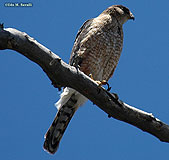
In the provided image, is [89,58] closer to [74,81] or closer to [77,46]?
[77,46]

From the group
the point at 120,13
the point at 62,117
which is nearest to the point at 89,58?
the point at 62,117

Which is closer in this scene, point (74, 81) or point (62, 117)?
point (74, 81)

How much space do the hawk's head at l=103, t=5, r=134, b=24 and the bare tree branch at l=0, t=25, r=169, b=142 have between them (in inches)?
101

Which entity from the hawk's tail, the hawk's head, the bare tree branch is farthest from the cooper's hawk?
the bare tree branch

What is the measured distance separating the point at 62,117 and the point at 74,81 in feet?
6.18

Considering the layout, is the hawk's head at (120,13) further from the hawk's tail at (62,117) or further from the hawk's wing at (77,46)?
the hawk's tail at (62,117)

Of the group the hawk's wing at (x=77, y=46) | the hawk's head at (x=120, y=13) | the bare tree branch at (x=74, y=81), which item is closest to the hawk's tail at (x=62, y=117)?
the hawk's wing at (x=77, y=46)

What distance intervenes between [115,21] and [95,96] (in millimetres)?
2576

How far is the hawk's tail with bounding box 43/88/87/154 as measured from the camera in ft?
18.7

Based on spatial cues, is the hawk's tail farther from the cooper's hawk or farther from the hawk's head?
the hawk's head

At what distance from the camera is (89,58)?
5.76 m

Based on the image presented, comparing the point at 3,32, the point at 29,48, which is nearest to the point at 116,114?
the point at 29,48

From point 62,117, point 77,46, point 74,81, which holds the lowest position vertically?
point 74,81

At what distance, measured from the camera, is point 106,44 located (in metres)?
5.90
